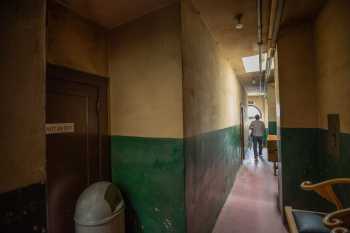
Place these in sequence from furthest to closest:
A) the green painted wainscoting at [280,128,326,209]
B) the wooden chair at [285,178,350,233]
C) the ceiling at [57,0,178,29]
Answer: the green painted wainscoting at [280,128,326,209]
the ceiling at [57,0,178,29]
the wooden chair at [285,178,350,233]

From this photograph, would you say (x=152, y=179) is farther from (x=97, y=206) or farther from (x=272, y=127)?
(x=272, y=127)

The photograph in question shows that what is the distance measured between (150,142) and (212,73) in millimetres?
1649

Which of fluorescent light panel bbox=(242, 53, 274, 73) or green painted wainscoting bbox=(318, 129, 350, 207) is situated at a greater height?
fluorescent light panel bbox=(242, 53, 274, 73)

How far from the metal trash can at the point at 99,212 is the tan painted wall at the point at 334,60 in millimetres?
2350

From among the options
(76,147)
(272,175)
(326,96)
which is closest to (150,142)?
(76,147)

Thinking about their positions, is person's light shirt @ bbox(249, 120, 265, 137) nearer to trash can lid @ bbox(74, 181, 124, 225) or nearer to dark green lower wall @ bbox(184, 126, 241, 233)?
dark green lower wall @ bbox(184, 126, 241, 233)

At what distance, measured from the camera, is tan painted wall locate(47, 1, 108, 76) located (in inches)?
68.7

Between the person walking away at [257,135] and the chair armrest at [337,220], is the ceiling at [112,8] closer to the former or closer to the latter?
the chair armrest at [337,220]

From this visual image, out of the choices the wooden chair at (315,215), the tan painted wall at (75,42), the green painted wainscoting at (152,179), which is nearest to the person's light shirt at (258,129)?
the wooden chair at (315,215)

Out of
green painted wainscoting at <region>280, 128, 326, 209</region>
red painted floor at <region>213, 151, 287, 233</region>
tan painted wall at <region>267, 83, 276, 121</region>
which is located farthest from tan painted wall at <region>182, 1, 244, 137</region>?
tan painted wall at <region>267, 83, 276, 121</region>

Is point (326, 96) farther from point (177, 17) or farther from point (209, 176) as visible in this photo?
point (177, 17)

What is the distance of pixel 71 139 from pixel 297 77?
3008 mm

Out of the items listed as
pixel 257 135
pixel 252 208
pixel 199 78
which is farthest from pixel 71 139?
pixel 257 135

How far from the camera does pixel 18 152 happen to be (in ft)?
2.80
